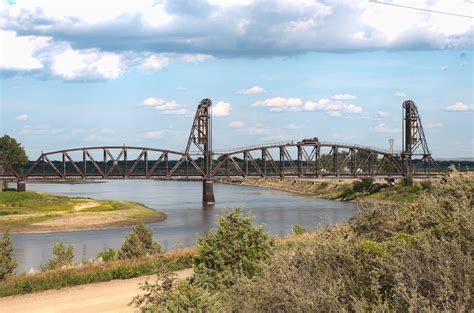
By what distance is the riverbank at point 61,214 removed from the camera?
6894 centimetres

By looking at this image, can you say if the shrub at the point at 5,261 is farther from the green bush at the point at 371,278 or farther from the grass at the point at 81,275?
the green bush at the point at 371,278

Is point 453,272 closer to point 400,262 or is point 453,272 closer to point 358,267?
point 400,262

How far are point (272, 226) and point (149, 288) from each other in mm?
51837

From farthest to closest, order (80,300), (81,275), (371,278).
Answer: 1. (81,275)
2. (80,300)
3. (371,278)

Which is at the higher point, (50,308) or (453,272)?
(453,272)

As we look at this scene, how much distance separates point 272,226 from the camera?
70.4 meters

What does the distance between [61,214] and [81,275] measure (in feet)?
170

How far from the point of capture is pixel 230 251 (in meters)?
21.2

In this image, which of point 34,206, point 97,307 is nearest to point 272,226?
point 34,206

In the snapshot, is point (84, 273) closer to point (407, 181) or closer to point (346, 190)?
point (407, 181)

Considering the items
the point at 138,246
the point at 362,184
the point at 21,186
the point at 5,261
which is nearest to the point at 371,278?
the point at 5,261

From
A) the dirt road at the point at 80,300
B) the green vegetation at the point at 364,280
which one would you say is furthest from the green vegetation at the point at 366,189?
the green vegetation at the point at 364,280

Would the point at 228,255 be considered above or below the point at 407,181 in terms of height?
below

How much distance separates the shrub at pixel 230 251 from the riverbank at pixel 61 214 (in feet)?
159
